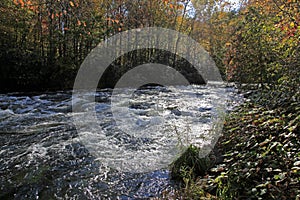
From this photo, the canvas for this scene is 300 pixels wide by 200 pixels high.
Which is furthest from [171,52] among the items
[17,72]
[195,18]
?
[17,72]

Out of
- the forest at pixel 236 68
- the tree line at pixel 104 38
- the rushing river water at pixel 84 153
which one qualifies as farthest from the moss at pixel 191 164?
the tree line at pixel 104 38

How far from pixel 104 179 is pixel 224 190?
1.57m

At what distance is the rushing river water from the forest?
68cm

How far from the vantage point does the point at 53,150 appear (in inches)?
156

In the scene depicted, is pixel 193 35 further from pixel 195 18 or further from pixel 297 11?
pixel 297 11

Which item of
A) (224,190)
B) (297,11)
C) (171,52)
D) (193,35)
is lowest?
(224,190)

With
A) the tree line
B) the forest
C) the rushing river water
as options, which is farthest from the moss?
the tree line

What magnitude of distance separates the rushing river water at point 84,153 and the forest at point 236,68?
2.22ft

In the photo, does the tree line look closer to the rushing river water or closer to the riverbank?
the riverbank

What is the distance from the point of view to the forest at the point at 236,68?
2.37m

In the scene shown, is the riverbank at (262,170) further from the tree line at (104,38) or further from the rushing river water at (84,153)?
the tree line at (104,38)

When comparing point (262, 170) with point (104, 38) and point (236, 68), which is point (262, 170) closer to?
point (236, 68)

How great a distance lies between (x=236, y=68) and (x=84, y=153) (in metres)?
4.66

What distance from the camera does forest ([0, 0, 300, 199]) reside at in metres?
2.37
